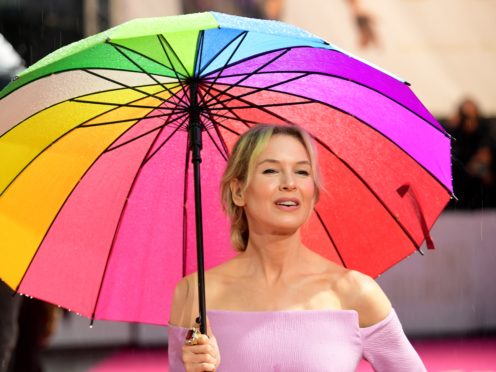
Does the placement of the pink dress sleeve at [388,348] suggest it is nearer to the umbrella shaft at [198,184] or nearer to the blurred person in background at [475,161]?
the umbrella shaft at [198,184]

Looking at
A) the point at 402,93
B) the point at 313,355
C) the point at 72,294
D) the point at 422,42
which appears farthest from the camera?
the point at 422,42

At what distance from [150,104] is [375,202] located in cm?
74

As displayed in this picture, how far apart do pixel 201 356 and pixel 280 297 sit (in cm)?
28

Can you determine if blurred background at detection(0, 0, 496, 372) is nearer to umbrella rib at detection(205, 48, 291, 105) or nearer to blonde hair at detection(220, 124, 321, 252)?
umbrella rib at detection(205, 48, 291, 105)

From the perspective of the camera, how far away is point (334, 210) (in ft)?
10.5

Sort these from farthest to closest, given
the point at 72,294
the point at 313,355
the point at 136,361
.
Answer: the point at 136,361, the point at 72,294, the point at 313,355

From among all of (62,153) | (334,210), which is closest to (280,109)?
(334,210)

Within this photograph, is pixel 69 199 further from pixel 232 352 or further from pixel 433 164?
pixel 433 164

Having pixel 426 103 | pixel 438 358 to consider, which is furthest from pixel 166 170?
pixel 426 103

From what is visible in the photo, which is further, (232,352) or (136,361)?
(136,361)

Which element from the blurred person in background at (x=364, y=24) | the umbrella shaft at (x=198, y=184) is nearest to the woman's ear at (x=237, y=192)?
the umbrella shaft at (x=198, y=184)

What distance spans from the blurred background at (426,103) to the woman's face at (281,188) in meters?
5.57

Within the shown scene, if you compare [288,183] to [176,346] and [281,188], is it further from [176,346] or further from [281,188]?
[176,346]

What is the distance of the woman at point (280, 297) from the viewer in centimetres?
262
